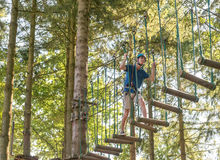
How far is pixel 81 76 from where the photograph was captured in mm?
8078

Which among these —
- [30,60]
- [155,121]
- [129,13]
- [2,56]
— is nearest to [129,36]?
[129,13]

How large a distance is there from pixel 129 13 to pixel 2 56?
Result: 668 cm

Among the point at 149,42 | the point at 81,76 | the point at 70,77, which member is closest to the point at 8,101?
the point at 81,76

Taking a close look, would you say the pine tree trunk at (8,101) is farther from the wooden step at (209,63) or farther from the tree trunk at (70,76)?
the wooden step at (209,63)

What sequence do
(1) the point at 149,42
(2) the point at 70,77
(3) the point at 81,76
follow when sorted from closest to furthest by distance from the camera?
1. (3) the point at 81,76
2. (2) the point at 70,77
3. (1) the point at 149,42

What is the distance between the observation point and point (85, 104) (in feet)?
25.0

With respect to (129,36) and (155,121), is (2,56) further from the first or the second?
(155,121)

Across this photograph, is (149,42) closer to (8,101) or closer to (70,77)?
(70,77)

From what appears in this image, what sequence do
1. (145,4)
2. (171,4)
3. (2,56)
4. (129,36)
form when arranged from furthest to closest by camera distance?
(2,56) < (129,36) < (171,4) < (145,4)

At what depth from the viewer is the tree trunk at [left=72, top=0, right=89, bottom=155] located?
7.62 m

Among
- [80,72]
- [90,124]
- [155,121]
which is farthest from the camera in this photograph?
[90,124]

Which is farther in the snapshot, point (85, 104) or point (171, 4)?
point (171, 4)

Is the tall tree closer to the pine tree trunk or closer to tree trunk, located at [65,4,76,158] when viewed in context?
tree trunk, located at [65,4,76,158]

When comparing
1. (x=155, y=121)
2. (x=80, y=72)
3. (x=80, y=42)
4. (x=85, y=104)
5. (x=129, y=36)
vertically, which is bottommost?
(x=155, y=121)
